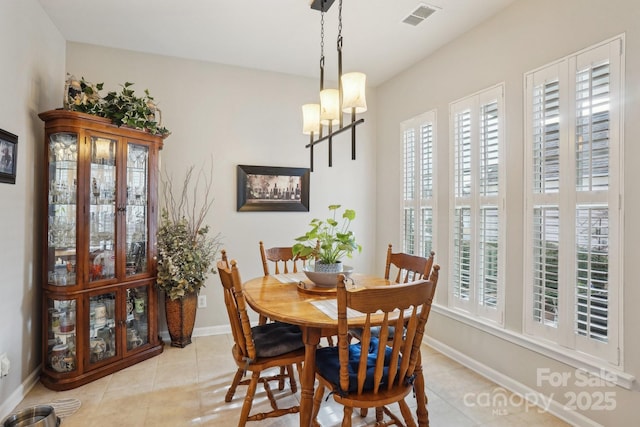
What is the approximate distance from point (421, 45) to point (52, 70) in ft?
10.5

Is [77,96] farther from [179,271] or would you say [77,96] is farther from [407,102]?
[407,102]

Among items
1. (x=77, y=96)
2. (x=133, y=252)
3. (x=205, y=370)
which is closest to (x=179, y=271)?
(x=133, y=252)

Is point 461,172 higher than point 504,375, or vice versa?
point 461,172

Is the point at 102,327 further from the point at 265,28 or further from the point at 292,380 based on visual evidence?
the point at 265,28

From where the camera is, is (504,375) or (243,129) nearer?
(504,375)

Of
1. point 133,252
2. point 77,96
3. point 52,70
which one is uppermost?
point 52,70

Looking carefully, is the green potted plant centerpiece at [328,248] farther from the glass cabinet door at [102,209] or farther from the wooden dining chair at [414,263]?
the glass cabinet door at [102,209]

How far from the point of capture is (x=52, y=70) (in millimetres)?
2918

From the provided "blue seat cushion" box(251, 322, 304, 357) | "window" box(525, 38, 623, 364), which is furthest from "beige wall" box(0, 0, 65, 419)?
"window" box(525, 38, 623, 364)

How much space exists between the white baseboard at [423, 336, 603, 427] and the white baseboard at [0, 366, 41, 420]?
3.26m

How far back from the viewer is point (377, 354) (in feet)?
5.23

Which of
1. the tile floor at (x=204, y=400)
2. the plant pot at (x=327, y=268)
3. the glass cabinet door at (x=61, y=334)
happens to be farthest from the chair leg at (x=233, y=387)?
the glass cabinet door at (x=61, y=334)

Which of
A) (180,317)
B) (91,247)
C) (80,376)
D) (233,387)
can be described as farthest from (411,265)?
(80,376)

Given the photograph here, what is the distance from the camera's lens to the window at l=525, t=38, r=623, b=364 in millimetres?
1989
